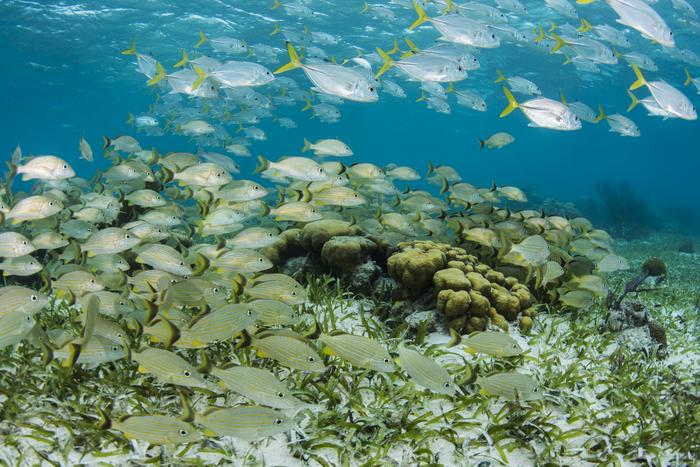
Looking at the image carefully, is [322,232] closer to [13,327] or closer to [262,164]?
[262,164]

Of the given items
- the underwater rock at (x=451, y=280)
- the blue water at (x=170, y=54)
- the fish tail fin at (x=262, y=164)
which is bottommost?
the blue water at (x=170, y=54)

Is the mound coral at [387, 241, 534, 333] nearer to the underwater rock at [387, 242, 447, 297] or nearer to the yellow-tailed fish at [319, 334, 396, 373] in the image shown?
the underwater rock at [387, 242, 447, 297]

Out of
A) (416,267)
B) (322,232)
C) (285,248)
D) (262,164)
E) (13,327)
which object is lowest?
(285,248)

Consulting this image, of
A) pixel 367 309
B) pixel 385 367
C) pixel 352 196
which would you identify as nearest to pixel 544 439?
pixel 385 367

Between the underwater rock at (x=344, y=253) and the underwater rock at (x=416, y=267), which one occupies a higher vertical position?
the underwater rock at (x=416, y=267)

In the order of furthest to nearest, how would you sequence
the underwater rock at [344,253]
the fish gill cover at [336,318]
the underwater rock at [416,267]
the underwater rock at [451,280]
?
the underwater rock at [344,253] < the underwater rock at [416,267] < the underwater rock at [451,280] < the fish gill cover at [336,318]

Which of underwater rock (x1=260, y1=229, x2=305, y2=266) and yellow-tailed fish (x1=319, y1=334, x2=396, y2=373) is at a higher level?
yellow-tailed fish (x1=319, y1=334, x2=396, y2=373)

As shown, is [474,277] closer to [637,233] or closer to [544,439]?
[544,439]

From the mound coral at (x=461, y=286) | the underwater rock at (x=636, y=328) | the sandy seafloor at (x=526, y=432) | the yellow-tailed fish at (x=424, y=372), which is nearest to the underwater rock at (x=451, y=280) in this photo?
the mound coral at (x=461, y=286)

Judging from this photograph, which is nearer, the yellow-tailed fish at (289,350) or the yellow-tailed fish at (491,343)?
the yellow-tailed fish at (289,350)

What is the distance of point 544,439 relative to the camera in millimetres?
3324

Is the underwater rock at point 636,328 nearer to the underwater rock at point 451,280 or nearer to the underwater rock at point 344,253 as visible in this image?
the underwater rock at point 451,280

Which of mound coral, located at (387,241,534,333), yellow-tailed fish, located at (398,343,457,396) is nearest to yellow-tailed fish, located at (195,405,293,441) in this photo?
yellow-tailed fish, located at (398,343,457,396)

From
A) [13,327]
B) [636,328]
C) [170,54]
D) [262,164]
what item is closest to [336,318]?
[262,164]
